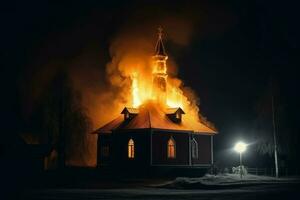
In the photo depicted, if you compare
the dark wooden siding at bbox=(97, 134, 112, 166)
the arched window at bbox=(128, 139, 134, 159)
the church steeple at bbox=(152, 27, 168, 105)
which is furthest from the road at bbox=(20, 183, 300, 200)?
the church steeple at bbox=(152, 27, 168, 105)

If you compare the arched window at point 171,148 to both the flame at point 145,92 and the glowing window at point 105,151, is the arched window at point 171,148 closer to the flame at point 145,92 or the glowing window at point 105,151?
the flame at point 145,92

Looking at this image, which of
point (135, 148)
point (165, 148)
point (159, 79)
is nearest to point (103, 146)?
point (135, 148)

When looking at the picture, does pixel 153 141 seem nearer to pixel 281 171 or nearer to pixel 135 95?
pixel 135 95

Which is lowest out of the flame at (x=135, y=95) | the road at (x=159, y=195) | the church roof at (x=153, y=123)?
the road at (x=159, y=195)

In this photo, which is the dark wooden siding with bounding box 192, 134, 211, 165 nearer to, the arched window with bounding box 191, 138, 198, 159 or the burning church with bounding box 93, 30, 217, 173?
the burning church with bounding box 93, 30, 217, 173

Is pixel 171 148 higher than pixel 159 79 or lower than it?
lower

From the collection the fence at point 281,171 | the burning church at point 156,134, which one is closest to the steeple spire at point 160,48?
the burning church at point 156,134

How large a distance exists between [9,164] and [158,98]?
22.9m

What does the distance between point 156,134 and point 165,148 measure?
7.37 ft

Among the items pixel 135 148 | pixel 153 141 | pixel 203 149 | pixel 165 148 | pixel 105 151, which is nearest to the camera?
pixel 153 141

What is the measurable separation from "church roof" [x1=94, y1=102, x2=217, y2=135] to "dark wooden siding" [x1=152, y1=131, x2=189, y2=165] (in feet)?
2.80

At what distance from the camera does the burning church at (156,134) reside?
188 feet

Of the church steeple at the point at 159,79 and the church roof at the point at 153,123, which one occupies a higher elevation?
the church steeple at the point at 159,79

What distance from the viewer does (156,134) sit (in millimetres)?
57438
